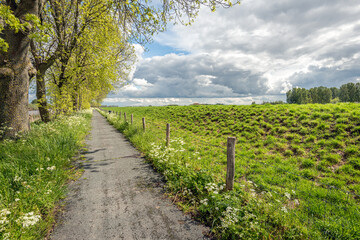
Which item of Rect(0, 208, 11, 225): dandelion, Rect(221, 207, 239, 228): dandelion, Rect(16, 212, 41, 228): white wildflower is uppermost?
Rect(0, 208, 11, 225): dandelion

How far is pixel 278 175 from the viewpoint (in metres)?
6.32

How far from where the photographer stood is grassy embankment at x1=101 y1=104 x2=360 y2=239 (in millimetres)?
3084

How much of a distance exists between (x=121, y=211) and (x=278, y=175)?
5745mm

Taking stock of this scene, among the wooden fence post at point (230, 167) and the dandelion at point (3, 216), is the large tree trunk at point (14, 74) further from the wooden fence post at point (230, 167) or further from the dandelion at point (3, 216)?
the wooden fence post at point (230, 167)

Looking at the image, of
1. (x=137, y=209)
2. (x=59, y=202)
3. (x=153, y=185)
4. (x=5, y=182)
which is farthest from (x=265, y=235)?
(x=5, y=182)

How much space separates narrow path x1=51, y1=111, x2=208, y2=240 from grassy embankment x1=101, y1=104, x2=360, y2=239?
0.44 metres

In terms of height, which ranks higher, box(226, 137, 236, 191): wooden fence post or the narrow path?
box(226, 137, 236, 191): wooden fence post

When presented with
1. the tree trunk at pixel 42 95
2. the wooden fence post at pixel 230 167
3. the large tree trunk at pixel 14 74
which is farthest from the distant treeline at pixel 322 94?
the large tree trunk at pixel 14 74

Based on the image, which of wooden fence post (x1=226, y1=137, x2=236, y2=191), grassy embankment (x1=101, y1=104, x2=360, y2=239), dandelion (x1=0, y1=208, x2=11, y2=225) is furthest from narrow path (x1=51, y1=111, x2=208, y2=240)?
wooden fence post (x1=226, y1=137, x2=236, y2=191)

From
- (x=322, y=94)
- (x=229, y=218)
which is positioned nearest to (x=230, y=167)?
(x=229, y=218)

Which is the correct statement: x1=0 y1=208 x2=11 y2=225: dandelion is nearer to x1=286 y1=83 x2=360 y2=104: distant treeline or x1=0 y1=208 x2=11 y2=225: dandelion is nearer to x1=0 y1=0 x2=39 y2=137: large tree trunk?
x1=0 y1=0 x2=39 y2=137: large tree trunk

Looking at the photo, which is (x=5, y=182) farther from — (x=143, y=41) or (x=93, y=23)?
(x=93, y=23)

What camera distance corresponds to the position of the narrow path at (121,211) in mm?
3143

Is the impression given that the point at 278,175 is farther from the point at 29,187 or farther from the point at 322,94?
the point at 322,94
